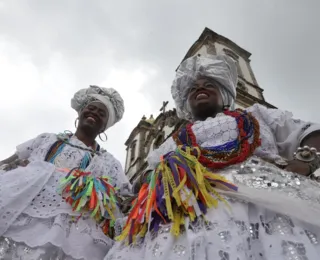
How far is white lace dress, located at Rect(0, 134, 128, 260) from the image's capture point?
5.48 ft

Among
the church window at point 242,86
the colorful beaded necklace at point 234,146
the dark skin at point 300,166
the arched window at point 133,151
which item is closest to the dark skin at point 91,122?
the colorful beaded necklace at point 234,146

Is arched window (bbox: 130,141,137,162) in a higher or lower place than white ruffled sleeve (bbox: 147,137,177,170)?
higher

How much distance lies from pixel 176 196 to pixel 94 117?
4.78 ft

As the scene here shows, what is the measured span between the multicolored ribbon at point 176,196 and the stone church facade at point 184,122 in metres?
9.67

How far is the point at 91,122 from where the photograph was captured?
8.53ft

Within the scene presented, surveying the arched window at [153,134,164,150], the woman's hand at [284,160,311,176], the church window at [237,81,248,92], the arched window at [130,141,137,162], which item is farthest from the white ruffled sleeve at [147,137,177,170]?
the arched window at [130,141,137,162]

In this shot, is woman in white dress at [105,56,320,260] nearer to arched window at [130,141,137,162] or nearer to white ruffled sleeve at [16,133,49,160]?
white ruffled sleeve at [16,133,49,160]

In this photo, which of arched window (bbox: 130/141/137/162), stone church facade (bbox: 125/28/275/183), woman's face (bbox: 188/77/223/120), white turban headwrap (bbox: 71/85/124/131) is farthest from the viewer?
arched window (bbox: 130/141/137/162)

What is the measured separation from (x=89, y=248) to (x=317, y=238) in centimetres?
117

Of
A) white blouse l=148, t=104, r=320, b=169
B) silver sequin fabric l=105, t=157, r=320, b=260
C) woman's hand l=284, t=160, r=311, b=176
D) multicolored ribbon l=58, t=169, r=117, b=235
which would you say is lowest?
silver sequin fabric l=105, t=157, r=320, b=260

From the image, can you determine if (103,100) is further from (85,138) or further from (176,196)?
(176,196)

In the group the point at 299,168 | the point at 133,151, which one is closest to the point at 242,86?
the point at 133,151

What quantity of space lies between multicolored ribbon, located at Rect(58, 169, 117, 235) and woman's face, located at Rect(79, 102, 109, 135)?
57 cm

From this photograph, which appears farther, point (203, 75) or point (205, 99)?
point (203, 75)
